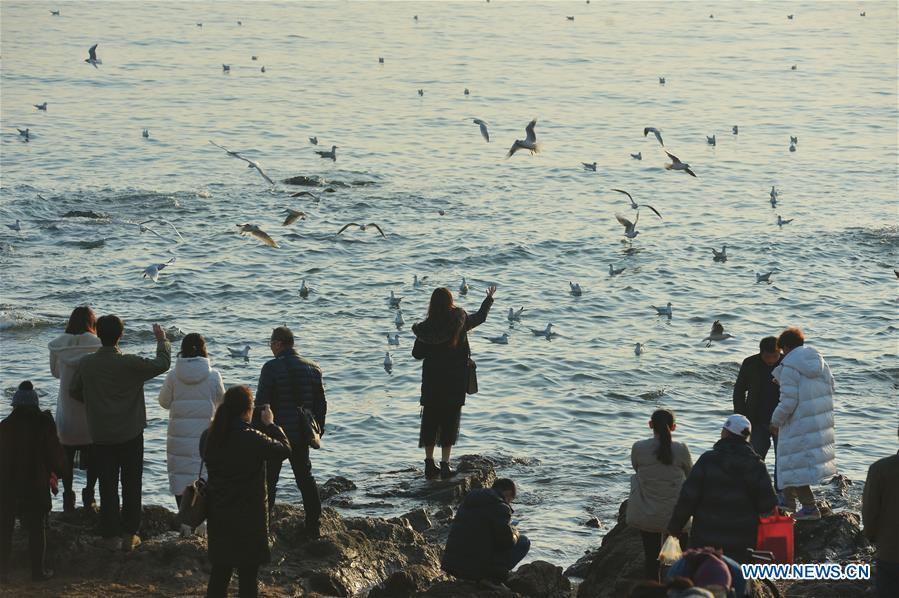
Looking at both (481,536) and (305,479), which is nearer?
(481,536)

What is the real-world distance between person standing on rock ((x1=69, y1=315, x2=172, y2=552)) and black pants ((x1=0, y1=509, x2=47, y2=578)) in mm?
453

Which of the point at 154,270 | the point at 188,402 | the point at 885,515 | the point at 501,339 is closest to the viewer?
the point at 885,515

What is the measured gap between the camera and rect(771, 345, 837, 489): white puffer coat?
9.38 meters

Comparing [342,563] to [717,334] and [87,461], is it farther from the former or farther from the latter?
[717,334]

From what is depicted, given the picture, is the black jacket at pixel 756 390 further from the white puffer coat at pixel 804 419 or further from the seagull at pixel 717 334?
the seagull at pixel 717 334

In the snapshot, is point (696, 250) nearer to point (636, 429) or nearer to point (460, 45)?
point (636, 429)

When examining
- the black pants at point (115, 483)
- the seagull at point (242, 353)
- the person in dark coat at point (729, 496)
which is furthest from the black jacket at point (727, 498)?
the seagull at point (242, 353)

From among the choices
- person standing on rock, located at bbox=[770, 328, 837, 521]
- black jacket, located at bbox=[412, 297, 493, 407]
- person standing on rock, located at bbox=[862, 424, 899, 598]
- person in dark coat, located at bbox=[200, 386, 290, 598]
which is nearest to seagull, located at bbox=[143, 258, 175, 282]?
black jacket, located at bbox=[412, 297, 493, 407]

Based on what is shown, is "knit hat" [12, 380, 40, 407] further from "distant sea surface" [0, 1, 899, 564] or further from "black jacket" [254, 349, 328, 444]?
"distant sea surface" [0, 1, 899, 564]

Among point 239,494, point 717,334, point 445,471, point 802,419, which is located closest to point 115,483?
point 239,494

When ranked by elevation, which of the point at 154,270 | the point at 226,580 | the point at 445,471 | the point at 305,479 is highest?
the point at 154,270

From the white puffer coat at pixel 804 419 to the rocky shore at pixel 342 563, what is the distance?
0.37 meters

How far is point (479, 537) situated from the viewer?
8.19m

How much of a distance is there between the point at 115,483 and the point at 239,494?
1.81 m
